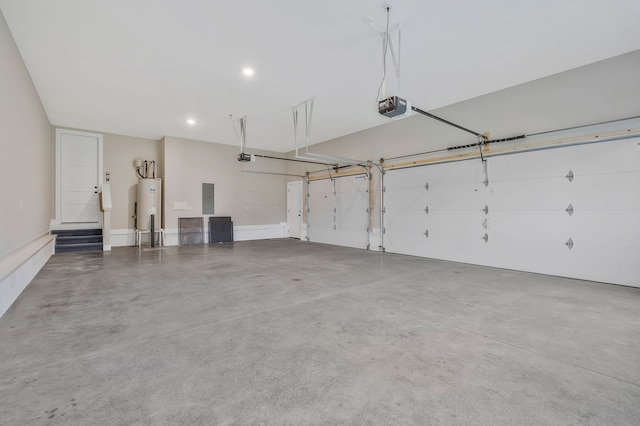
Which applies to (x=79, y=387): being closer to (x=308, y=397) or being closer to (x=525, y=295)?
(x=308, y=397)

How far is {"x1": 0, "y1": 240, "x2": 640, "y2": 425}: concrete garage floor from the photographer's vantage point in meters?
1.60

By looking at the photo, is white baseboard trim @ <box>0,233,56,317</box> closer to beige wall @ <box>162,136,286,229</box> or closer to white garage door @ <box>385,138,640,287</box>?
beige wall @ <box>162,136,286,229</box>

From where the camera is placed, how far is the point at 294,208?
35.8ft

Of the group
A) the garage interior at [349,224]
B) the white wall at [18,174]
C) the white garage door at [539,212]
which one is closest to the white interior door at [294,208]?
the garage interior at [349,224]

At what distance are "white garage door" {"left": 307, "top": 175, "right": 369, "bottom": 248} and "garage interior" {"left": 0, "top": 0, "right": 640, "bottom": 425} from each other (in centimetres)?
14

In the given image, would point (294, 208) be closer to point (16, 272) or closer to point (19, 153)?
point (19, 153)

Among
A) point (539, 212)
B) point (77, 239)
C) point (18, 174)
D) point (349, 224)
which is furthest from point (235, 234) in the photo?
point (539, 212)

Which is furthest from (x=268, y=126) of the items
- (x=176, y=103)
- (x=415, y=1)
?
(x=415, y=1)

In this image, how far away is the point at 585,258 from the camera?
4.51 metres

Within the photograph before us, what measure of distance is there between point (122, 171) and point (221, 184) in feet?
9.30

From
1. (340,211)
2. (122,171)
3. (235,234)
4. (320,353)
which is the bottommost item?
(320,353)

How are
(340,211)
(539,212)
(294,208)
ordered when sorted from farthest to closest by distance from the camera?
(294,208), (340,211), (539,212)

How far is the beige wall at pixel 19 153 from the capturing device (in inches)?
136

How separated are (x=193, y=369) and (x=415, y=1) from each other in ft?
13.5
